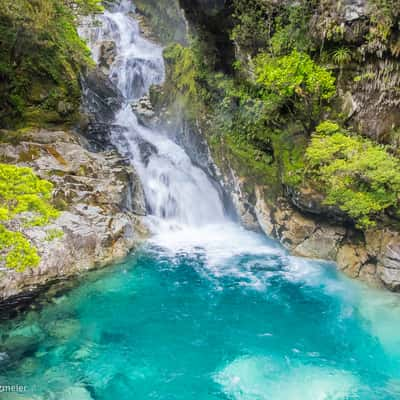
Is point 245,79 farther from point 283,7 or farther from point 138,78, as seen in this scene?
point 138,78

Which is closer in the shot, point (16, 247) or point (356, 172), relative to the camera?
point (16, 247)

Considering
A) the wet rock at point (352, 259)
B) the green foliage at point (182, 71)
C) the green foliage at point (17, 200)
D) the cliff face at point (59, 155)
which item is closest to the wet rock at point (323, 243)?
the wet rock at point (352, 259)

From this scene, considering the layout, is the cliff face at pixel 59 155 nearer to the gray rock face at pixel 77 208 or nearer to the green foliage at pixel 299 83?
the gray rock face at pixel 77 208

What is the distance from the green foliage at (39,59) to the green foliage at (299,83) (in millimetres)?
9043

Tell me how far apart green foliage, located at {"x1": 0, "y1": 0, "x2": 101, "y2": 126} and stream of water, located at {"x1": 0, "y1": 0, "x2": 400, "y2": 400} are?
8.90m

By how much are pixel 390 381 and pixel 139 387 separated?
19.5 ft

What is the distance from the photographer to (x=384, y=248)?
35.3 feet

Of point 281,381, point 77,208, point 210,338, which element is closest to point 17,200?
point 210,338

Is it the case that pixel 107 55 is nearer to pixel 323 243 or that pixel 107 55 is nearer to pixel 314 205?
pixel 314 205

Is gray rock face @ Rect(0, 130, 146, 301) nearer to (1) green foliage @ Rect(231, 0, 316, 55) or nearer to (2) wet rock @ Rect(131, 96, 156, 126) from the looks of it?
(2) wet rock @ Rect(131, 96, 156, 126)

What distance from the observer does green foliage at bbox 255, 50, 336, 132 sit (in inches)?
431

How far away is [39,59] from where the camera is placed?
54.5 feet

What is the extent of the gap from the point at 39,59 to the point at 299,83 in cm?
1303

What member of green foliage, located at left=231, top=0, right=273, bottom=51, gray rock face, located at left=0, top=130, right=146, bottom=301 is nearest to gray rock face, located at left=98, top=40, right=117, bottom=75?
gray rock face, located at left=0, top=130, right=146, bottom=301
